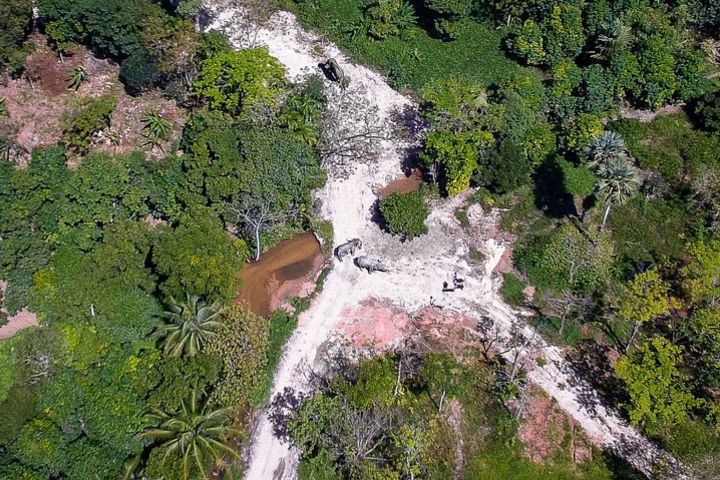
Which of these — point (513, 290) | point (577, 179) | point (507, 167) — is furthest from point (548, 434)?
point (577, 179)

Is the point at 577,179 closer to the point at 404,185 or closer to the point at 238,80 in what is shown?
the point at 404,185

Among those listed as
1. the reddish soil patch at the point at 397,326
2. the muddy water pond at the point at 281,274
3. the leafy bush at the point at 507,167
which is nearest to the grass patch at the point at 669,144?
the leafy bush at the point at 507,167

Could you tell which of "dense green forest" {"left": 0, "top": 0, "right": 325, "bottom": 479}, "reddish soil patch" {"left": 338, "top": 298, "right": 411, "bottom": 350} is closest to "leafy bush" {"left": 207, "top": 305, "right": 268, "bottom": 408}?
"dense green forest" {"left": 0, "top": 0, "right": 325, "bottom": 479}

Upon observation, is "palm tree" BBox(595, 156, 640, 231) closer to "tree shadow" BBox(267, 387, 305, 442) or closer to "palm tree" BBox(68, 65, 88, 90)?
"tree shadow" BBox(267, 387, 305, 442)

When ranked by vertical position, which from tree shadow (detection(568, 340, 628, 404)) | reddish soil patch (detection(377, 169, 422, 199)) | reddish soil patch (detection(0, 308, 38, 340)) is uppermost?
reddish soil patch (detection(377, 169, 422, 199))

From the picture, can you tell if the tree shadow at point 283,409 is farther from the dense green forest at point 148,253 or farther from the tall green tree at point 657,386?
the tall green tree at point 657,386

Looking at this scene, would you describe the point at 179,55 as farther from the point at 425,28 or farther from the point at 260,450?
the point at 260,450
